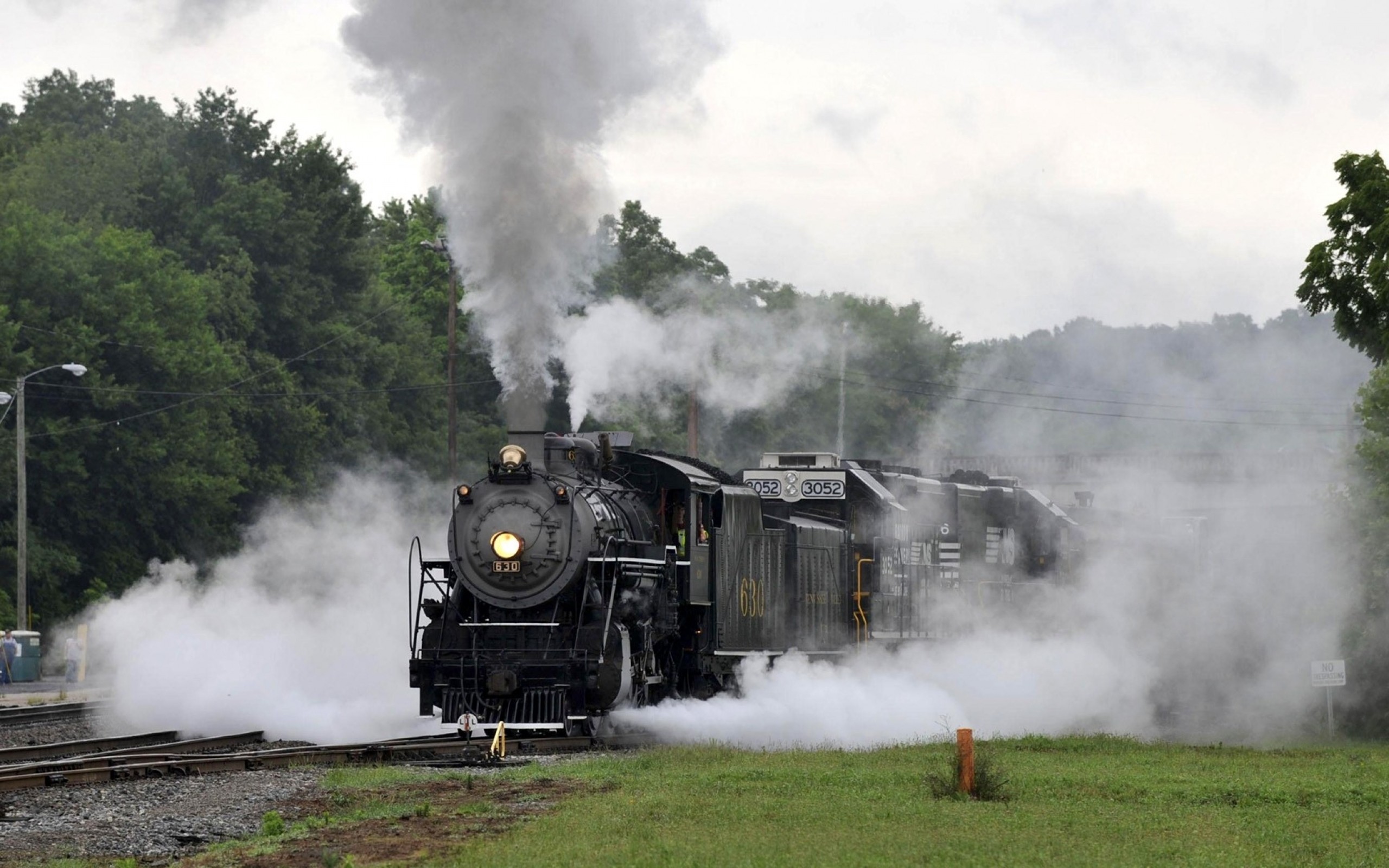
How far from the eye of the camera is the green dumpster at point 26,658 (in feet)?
140

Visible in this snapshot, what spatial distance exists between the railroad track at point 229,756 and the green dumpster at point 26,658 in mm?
22116

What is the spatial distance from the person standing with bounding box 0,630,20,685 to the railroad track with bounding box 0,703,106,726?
12.6 m

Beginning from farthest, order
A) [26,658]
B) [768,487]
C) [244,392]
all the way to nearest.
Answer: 1. [244,392]
2. [26,658]
3. [768,487]

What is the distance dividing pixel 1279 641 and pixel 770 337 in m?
14.3

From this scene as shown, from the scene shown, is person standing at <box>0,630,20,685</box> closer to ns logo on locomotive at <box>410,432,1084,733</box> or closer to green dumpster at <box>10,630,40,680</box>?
green dumpster at <box>10,630,40,680</box>

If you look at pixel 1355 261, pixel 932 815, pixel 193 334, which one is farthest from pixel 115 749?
pixel 193 334

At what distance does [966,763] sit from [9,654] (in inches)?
1304

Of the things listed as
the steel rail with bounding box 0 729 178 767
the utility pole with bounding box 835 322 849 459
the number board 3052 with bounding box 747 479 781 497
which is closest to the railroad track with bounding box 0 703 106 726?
the steel rail with bounding box 0 729 178 767

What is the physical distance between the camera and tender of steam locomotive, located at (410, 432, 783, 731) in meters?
19.9

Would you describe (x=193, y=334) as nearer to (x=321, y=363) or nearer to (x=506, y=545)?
(x=321, y=363)

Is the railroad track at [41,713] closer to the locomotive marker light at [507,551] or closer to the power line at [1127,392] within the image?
the locomotive marker light at [507,551]

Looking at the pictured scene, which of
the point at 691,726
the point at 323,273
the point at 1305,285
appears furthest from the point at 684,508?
the point at 323,273

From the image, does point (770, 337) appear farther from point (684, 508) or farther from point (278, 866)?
point (278, 866)

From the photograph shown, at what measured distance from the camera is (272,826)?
1315cm
